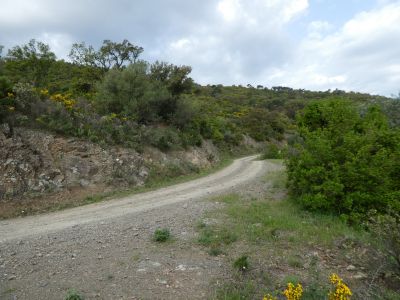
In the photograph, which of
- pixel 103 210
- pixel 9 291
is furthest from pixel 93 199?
pixel 9 291

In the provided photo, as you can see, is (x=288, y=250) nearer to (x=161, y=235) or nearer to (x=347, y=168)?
(x=161, y=235)

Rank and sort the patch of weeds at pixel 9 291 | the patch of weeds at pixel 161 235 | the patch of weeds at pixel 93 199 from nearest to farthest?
the patch of weeds at pixel 9 291, the patch of weeds at pixel 161 235, the patch of weeds at pixel 93 199

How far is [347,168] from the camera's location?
977 centimetres

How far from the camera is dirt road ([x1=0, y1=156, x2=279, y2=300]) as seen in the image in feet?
18.7

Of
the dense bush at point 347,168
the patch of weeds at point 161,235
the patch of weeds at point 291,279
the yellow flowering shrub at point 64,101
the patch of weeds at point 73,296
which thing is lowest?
the patch of weeds at point 291,279

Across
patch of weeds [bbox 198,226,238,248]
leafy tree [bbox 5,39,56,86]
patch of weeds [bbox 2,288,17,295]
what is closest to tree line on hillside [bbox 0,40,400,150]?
leafy tree [bbox 5,39,56,86]

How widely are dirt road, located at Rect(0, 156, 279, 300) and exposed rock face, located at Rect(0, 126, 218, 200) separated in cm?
245

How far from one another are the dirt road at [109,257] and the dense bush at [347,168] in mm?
2701

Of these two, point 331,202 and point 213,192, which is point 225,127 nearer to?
point 213,192

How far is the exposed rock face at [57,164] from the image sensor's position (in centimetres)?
1292

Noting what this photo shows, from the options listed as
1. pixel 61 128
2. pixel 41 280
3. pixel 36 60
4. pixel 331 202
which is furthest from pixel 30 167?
pixel 36 60

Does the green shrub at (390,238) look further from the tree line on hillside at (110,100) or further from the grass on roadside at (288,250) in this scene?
the tree line on hillside at (110,100)

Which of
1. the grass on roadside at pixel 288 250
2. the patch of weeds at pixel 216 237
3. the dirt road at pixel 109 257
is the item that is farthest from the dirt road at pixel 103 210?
the patch of weeds at pixel 216 237

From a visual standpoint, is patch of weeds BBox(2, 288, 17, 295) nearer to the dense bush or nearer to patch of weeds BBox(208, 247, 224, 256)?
patch of weeds BBox(208, 247, 224, 256)
